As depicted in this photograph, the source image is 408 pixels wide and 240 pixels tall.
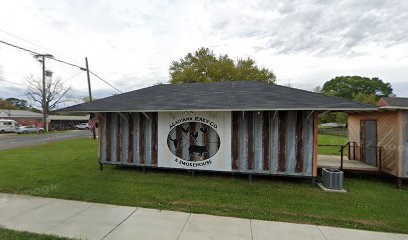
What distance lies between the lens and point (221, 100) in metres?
8.02

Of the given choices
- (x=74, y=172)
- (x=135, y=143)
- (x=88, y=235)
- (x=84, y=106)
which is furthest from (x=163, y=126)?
(x=88, y=235)

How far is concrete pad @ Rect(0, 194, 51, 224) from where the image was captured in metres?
5.20

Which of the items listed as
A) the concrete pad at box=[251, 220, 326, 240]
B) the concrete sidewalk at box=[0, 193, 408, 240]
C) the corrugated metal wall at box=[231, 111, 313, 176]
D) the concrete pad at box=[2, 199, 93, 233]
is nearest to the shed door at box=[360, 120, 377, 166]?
the corrugated metal wall at box=[231, 111, 313, 176]

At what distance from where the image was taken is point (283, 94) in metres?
8.03

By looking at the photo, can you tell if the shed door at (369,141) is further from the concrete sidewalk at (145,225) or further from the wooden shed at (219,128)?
the concrete sidewalk at (145,225)

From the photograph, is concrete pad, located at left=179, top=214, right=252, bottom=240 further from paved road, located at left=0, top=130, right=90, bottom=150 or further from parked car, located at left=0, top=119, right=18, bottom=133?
parked car, located at left=0, top=119, right=18, bottom=133

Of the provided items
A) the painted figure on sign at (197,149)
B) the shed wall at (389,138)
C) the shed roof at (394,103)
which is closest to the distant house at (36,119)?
the painted figure on sign at (197,149)

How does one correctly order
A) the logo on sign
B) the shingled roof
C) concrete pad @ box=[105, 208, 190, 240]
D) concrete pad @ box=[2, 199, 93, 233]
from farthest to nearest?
the logo on sign
the shingled roof
concrete pad @ box=[2, 199, 93, 233]
concrete pad @ box=[105, 208, 190, 240]

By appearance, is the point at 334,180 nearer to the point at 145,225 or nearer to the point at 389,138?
the point at 389,138

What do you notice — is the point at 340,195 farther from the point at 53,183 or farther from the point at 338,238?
the point at 53,183

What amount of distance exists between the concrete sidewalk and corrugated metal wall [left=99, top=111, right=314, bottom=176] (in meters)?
3.03

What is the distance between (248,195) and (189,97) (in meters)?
4.11

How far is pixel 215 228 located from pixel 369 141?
798cm

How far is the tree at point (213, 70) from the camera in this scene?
109ft
